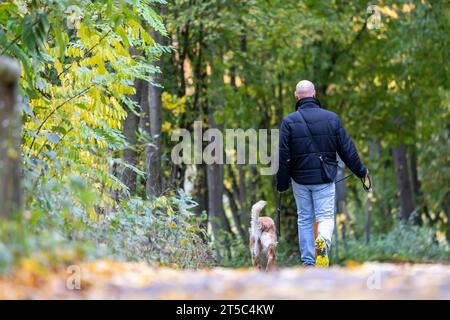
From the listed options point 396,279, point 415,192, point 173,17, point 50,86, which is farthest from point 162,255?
point 415,192

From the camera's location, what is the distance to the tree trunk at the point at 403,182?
3178 centimetres

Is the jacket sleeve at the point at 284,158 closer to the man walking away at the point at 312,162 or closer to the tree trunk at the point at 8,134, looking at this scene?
the man walking away at the point at 312,162

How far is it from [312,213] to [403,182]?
22.0 m

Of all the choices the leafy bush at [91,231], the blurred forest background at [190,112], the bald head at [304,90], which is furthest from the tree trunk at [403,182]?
the bald head at [304,90]

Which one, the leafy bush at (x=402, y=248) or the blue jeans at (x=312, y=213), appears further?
the leafy bush at (x=402, y=248)

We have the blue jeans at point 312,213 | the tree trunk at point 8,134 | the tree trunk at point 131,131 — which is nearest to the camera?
the tree trunk at point 8,134

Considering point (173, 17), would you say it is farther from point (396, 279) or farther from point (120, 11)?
point (396, 279)

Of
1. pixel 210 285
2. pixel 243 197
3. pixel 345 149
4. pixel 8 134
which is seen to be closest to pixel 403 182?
pixel 243 197

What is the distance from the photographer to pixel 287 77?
26.5 metres

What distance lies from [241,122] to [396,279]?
2018cm

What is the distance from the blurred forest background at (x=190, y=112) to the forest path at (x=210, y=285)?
0.17m

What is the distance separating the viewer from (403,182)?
106 ft

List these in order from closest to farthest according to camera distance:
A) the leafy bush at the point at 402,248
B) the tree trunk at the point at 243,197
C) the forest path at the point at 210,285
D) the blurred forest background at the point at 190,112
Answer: the forest path at the point at 210,285 → the blurred forest background at the point at 190,112 → the leafy bush at the point at 402,248 → the tree trunk at the point at 243,197

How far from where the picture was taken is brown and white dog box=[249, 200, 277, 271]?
11352 mm
